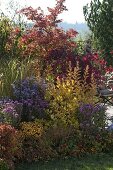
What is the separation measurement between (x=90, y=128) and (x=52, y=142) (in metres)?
0.85

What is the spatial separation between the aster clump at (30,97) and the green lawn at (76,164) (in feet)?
4.14

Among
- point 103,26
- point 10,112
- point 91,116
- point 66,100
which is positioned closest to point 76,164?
point 91,116

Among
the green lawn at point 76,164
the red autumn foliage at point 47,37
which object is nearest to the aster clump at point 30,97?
the green lawn at point 76,164

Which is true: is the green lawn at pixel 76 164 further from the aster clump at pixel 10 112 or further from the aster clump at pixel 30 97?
the aster clump at pixel 30 97

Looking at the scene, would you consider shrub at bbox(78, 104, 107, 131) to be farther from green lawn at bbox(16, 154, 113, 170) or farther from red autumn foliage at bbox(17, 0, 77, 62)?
red autumn foliage at bbox(17, 0, 77, 62)

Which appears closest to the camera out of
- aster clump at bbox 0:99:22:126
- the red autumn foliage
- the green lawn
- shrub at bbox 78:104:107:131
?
the green lawn

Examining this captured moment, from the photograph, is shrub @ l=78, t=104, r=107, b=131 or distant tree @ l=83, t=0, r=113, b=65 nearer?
shrub @ l=78, t=104, r=107, b=131

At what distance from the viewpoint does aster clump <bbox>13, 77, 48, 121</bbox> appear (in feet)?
29.8

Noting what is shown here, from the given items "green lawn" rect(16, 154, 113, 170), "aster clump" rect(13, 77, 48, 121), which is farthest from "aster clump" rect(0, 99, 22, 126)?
"green lawn" rect(16, 154, 113, 170)

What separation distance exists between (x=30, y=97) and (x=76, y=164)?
1.91 meters

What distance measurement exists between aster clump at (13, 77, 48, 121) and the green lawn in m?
1.26

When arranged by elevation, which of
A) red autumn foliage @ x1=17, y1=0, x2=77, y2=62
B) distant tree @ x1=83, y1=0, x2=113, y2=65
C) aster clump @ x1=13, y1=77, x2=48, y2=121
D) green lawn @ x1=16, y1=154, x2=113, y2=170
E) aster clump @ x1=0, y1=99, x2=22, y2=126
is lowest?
green lawn @ x1=16, y1=154, x2=113, y2=170

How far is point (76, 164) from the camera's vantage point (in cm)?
803

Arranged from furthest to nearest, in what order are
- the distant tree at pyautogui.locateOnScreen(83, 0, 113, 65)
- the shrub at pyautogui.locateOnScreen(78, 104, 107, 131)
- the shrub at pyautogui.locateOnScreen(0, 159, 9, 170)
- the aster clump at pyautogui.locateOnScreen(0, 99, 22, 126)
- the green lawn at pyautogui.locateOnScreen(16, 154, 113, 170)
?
1. the distant tree at pyautogui.locateOnScreen(83, 0, 113, 65)
2. the shrub at pyautogui.locateOnScreen(78, 104, 107, 131)
3. the aster clump at pyautogui.locateOnScreen(0, 99, 22, 126)
4. the green lawn at pyautogui.locateOnScreen(16, 154, 113, 170)
5. the shrub at pyautogui.locateOnScreen(0, 159, 9, 170)
